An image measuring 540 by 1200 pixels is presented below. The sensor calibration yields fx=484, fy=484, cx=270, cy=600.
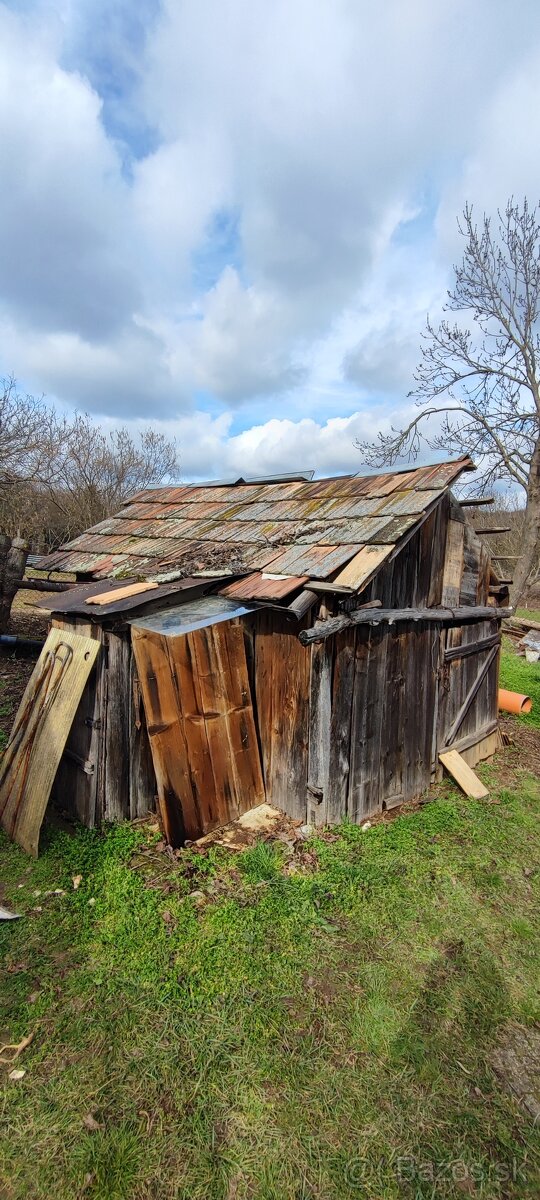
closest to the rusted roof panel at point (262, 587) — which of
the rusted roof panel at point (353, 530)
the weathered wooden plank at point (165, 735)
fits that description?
the rusted roof panel at point (353, 530)

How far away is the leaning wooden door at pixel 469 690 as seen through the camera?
6.79m

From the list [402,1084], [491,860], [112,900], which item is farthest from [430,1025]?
[112,900]

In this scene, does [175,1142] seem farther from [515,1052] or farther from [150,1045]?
[515,1052]

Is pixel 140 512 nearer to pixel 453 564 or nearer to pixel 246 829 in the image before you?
pixel 453 564

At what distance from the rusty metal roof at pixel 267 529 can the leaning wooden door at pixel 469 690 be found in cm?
215

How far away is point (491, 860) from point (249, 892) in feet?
8.82

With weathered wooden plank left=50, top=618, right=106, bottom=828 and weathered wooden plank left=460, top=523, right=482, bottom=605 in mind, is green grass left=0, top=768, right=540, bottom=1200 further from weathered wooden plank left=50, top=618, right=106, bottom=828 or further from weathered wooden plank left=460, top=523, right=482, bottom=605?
weathered wooden plank left=460, top=523, right=482, bottom=605

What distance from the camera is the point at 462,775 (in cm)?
663

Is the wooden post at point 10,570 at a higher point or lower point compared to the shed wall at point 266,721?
higher

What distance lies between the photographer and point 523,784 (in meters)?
7.08

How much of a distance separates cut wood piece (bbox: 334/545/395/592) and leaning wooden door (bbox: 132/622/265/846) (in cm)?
138

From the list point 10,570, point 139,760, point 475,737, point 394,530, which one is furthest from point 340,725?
point 10,570

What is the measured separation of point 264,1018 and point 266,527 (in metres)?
5.12

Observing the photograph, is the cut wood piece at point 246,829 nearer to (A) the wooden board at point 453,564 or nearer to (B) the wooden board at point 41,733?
(B) the wooden board at point 41,733
